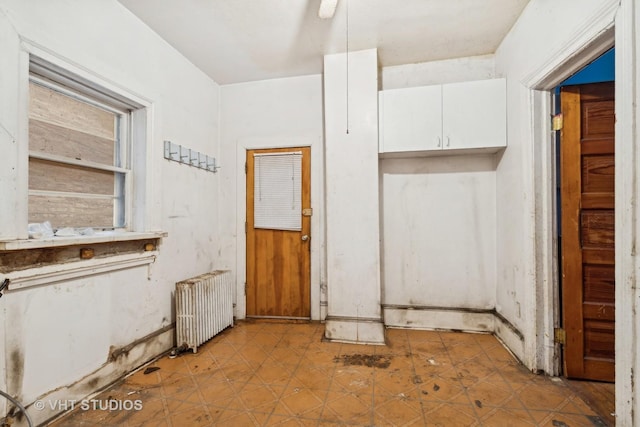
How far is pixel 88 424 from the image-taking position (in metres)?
1.65

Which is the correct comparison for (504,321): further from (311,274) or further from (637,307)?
(311,274)

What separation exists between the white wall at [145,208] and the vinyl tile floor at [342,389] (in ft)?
1.04

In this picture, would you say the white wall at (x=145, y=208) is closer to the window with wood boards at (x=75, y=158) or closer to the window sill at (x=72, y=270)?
the window sill at (x=72, y=270)

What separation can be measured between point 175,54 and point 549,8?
3001mm

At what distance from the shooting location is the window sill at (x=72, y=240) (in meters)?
1.44

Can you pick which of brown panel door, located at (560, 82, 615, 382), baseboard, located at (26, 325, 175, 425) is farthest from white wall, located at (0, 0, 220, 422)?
brown panel door, located at (560, 82, 615, 382)

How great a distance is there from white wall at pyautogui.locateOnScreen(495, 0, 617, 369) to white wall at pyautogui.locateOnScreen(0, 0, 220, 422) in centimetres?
295

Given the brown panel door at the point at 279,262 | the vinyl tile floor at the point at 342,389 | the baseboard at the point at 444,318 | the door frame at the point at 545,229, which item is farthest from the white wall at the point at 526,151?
the brown panel door at the point at 279,262

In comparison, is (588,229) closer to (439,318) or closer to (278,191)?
(439,318)

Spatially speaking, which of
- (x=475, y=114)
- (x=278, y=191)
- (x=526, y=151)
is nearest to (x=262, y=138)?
(x=278, y=191)

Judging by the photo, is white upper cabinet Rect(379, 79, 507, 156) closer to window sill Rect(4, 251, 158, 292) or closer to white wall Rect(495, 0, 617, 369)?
white wall Rect(495, 0, 617, 369)

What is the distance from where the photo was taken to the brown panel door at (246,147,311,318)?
127 inches

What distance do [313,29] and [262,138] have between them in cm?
129

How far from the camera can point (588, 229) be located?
1.97 m
